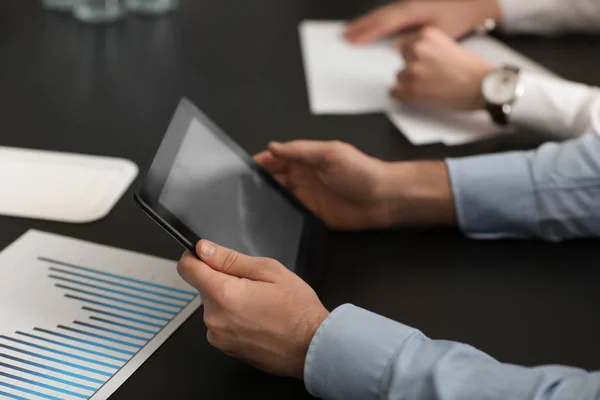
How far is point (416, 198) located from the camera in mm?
843

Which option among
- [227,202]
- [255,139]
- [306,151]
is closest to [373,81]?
[255,139]

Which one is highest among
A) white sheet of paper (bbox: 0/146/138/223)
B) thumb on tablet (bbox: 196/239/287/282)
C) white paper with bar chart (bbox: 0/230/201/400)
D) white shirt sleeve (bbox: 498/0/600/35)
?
Answer: white shirt sleeve (bbox: 498/0/600/35)

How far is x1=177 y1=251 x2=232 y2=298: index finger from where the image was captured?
→ 24.0 inches

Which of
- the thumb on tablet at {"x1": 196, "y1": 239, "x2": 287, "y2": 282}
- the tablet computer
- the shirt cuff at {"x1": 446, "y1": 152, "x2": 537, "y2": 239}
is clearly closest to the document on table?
the shirt cuff at {"x1": 446, "y1": 152, "x2": 537, "y2": 239}

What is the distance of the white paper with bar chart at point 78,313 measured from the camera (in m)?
0.60

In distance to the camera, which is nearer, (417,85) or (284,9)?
(417,85)

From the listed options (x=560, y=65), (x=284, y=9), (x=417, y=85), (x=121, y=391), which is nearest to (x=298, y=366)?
(x=121, y=391)

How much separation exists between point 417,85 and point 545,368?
23.7 inches

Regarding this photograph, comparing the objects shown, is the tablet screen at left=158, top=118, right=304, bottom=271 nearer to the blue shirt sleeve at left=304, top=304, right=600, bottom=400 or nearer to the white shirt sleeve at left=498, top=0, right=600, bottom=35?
the blue shirt sleeve at left=304, top=304, right=600, bottom=400

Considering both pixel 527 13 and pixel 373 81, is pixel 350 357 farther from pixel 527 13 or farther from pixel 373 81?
pixel 527 13

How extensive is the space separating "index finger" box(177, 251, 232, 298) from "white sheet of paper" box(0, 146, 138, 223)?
0.24 metres

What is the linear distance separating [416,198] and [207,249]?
0.32 metres

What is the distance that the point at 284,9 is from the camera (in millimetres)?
1466

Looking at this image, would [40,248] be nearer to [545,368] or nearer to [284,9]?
[545,368]
